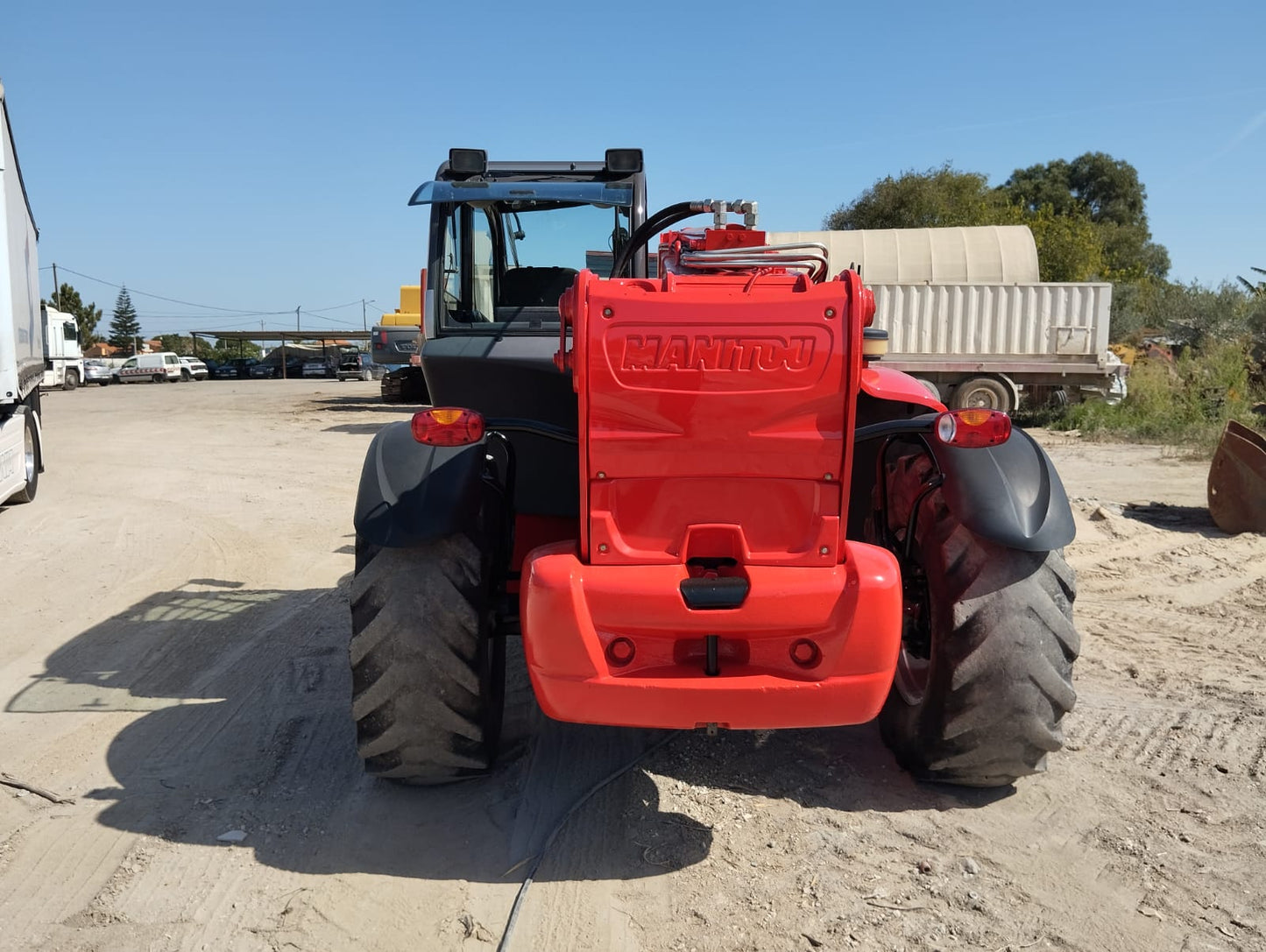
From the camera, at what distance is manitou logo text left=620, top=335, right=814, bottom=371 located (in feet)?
9.09

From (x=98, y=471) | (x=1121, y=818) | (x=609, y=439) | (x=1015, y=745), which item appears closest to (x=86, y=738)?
(x=609, y=439)

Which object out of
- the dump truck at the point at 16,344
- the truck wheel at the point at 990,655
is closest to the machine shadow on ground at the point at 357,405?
the dump truck at the point at 16,344

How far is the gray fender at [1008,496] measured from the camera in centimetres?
316

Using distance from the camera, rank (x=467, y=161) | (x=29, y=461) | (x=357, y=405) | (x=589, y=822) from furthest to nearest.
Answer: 1. (x=357, y=405)
2. (x=29, y=461)
3. (x=467, y=161)
4. (x=589, y=822)

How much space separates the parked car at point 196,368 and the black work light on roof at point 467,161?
151 feet

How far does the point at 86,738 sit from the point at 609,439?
9.17 feet

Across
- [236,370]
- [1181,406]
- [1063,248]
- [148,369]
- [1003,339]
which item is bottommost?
[236,370]

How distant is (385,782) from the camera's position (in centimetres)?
366

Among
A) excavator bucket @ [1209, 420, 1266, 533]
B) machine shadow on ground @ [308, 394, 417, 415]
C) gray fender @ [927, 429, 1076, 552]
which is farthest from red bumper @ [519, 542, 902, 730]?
machine shadow on ground @ [308, 394, 417, 415]

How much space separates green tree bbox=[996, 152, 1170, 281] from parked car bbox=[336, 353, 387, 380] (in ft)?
97.4

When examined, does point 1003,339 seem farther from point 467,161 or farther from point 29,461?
point 467,161

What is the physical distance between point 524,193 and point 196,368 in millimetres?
47241

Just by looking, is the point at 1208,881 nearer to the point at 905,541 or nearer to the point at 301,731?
the point at 905,541

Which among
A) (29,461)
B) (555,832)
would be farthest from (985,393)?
(555,832)
